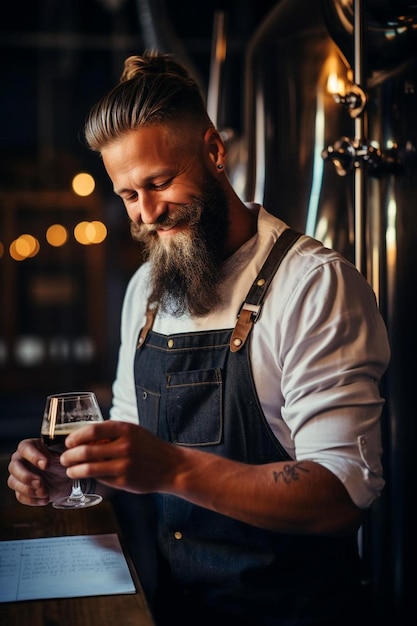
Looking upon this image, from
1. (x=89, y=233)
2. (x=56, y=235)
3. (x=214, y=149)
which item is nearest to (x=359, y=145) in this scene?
(x=214, y=149)

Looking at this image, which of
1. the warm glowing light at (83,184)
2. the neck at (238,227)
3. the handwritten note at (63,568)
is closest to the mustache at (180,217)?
the neck at (238,227)

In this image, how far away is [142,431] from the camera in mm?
1260

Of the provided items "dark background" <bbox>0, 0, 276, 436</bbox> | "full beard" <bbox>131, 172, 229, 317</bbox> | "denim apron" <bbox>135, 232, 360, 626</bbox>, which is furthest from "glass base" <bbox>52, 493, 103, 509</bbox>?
"dark background" <bbox>0, 0, 276, 436</bbox>

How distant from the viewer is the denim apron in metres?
1.59

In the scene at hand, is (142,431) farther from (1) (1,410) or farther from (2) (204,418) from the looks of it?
(1) (1,410)

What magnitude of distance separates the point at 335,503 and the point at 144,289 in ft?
2.89

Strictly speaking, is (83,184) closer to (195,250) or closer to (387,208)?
(387,208)

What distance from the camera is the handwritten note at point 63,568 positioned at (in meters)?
1.28

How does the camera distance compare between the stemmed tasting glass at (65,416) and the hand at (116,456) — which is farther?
the stemmed tasting glass at (65,416)

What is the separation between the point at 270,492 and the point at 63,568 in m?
0.41

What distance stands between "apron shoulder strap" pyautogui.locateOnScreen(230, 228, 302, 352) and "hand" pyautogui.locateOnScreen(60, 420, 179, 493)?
46cm

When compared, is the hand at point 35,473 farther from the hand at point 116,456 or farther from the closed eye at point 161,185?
the closed eye at point 161,185

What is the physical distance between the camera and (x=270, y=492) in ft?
4.45

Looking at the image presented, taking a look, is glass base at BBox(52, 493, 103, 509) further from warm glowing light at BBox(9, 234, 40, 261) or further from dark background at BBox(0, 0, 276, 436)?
warm glowing light at BBox(9, 234, 40, 261)
